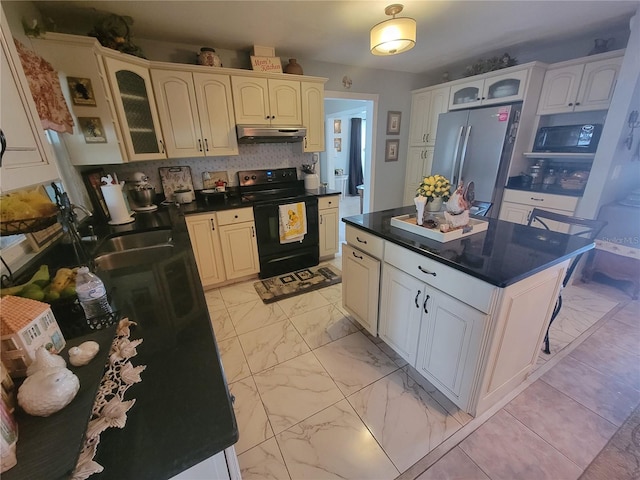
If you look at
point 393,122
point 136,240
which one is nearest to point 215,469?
point 136,240

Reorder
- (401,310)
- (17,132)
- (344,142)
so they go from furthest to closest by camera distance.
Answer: (344,142) → (401,310) → (17,132)

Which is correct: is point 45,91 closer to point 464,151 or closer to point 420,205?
point 420,205

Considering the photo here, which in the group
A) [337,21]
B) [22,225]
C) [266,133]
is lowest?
[22,225]

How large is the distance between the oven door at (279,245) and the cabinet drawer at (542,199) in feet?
7.62

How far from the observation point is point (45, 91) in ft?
5.05

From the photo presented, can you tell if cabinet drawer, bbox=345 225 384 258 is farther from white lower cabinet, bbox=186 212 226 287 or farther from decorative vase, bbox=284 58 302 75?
decorative vase, bbox=284 58 302 75

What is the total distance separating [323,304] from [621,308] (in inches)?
105

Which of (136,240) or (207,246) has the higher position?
(136,240)

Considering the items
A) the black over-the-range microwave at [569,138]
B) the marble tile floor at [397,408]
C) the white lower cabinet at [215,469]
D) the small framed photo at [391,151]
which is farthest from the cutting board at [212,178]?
the black over-the-range microwave at [569,138]

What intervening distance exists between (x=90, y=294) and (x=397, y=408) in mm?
1603

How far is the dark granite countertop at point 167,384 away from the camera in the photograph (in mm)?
503

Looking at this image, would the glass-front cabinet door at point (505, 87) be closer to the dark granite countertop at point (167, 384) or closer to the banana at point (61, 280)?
the dark granite countertop at point (167, 384)

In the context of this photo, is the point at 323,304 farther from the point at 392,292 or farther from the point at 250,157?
the point at 250,157

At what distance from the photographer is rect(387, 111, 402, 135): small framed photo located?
13.0 ft
